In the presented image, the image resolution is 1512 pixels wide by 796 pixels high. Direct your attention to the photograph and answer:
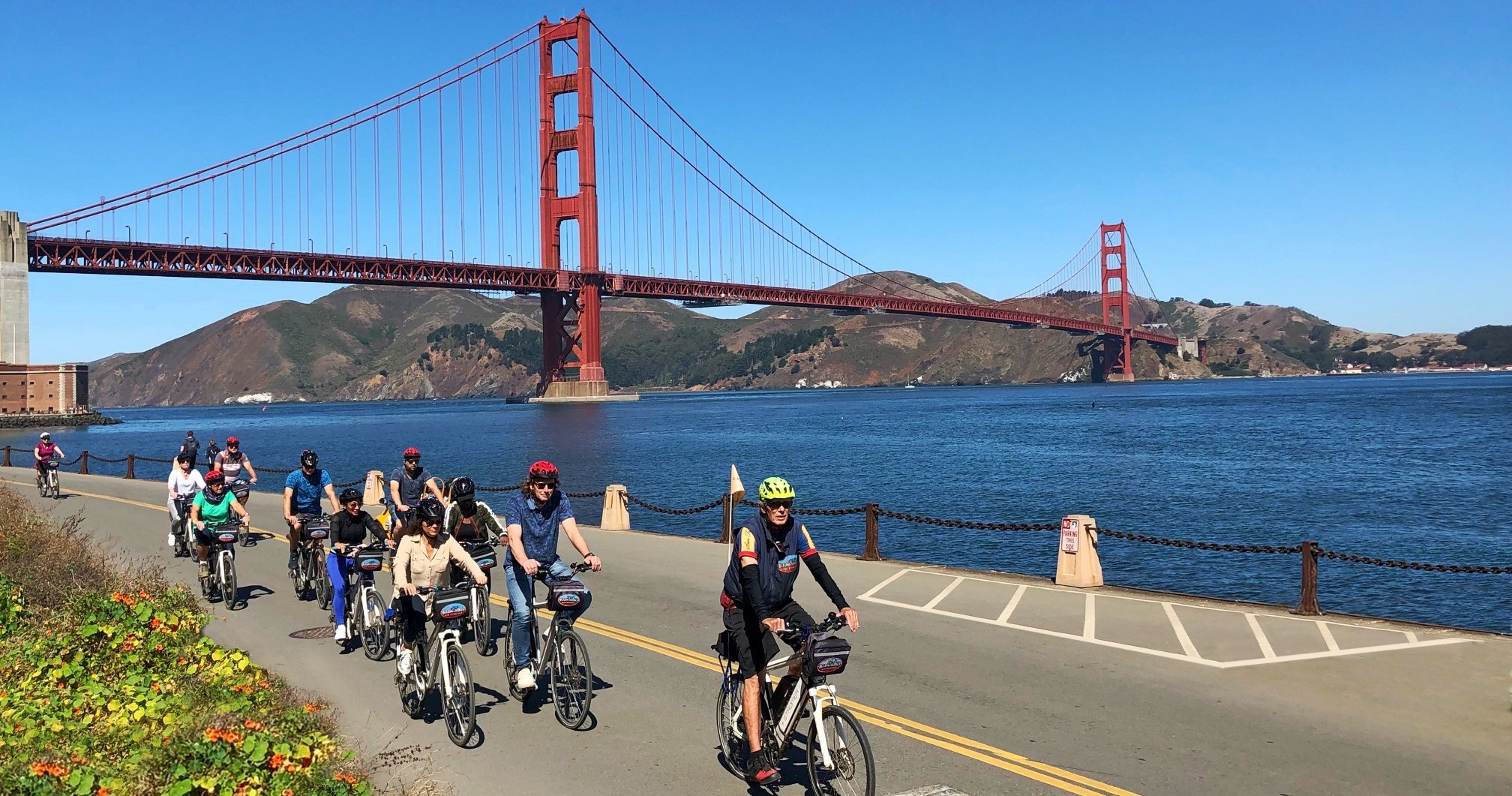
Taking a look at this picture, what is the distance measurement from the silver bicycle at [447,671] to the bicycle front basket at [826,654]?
2.91 m

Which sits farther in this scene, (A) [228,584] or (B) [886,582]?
(B) [886,582]

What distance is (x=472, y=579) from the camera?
30.4 feet

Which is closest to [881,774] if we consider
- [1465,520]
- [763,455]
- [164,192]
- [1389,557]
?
[1389,557]

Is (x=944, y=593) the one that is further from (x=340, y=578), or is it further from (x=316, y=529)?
(x=316, y=529)

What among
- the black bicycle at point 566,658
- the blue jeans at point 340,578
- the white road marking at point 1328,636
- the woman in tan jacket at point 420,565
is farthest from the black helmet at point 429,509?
the white road marking at point 1328,636

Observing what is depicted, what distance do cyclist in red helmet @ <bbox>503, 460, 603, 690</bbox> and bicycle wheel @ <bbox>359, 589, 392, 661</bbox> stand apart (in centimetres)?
248

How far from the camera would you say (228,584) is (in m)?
13.7

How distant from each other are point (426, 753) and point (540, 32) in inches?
5027

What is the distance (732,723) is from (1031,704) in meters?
2.92

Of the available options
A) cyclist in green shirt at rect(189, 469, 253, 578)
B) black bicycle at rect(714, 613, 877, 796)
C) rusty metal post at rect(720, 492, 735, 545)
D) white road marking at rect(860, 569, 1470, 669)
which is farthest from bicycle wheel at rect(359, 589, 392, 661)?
rusty metal post at rect(720, 492, 735, 545)

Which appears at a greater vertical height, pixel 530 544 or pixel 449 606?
pixel 530 544

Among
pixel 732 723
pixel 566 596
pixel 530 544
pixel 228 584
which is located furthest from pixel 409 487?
pixel 732 723

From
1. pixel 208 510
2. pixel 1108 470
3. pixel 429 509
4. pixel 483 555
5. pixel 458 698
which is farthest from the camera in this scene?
pixel 1108 470

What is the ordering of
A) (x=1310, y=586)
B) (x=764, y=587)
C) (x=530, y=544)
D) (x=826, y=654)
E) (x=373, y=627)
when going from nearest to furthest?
1. (x=826, y=654)
2. (x=764, y=587)
3. (x=530, y=544)
4. (x=373, y=627)
5. (x=1310, y=586)
